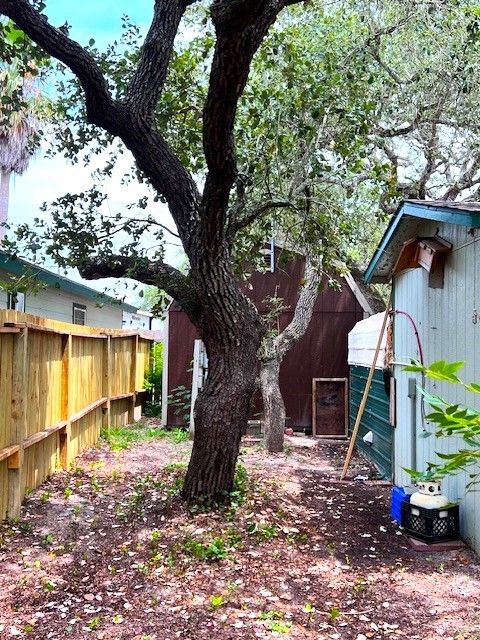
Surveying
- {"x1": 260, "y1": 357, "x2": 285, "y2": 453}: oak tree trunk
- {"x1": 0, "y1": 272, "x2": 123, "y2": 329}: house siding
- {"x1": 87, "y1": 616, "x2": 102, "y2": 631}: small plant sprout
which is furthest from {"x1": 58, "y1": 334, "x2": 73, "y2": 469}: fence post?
{"x1": 87, "y1": 616, "x2": 102, "y2": 631}: small plant sprout

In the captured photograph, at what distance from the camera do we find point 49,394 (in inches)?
251

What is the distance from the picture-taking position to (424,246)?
537 centimetres

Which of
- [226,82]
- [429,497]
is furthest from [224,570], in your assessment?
[226,82]

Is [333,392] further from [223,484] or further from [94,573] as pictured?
[94,573]

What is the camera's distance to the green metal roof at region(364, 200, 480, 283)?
4.06 m

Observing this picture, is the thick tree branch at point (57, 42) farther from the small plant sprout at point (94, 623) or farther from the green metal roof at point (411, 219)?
the small plant sprout at point (94, 623)

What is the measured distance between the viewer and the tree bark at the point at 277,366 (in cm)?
923

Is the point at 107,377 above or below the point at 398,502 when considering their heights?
above

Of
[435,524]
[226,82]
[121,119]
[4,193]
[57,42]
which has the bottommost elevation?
[435,524]

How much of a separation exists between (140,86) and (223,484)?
145 inches

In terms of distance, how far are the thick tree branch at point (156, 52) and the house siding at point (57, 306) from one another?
3180 millimetres

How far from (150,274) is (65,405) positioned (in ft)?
7.49

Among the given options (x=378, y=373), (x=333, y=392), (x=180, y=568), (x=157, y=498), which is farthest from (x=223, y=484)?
(x=333, y=392)

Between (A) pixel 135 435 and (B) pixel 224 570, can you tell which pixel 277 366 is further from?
(B) pixel 224 570
